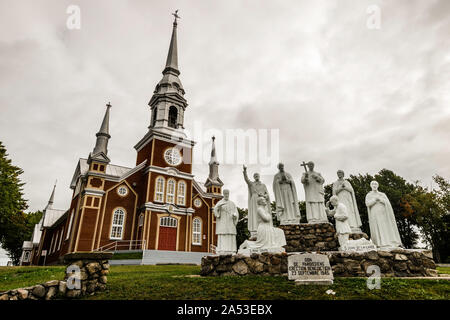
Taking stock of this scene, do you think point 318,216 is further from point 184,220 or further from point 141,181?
point 141,181

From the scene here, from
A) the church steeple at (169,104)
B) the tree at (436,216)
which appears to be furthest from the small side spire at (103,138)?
the tree at (436,216)

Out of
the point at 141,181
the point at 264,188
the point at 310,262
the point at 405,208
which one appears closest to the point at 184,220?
the point at 141,181

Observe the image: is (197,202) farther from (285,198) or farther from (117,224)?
(285,198)

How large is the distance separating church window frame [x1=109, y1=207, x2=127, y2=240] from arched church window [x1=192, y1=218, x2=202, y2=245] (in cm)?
745

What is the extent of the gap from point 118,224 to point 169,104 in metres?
14.5

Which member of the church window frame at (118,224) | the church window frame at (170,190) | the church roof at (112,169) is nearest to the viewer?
the church window frame at (118,224)

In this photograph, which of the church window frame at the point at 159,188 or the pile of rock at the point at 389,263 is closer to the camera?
the pile of rock at the point at 389,263

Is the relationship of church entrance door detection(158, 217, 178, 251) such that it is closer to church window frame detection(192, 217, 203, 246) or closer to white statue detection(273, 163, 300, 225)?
church window frame detection(192, 217, 203, 246)

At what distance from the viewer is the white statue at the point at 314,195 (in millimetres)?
10477

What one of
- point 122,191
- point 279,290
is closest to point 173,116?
point 122,191

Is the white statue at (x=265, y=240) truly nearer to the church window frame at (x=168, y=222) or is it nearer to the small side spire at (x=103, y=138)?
the church window frame at (x=168, y=222)

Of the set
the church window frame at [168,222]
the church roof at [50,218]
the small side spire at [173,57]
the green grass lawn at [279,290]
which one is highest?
the small side spire at [173,57]

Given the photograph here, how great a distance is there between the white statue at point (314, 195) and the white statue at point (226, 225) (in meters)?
3.05

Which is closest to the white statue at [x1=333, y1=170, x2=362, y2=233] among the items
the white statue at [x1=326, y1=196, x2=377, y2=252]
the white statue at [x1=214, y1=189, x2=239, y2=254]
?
the white statue at [x1=326, y1=196, x2=377, y2=252]
